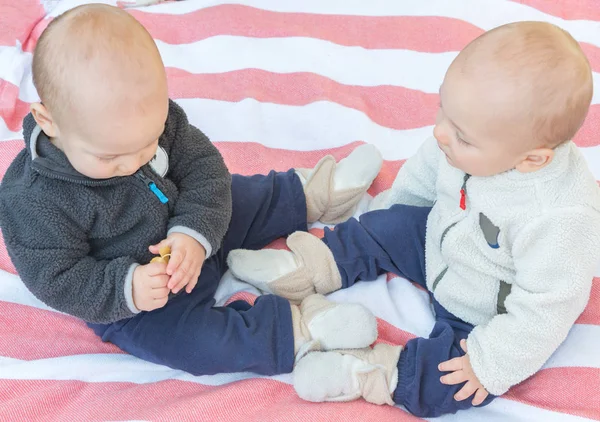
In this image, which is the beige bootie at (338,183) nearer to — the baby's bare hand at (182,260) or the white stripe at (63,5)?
the baby's bare hand at (182,260)

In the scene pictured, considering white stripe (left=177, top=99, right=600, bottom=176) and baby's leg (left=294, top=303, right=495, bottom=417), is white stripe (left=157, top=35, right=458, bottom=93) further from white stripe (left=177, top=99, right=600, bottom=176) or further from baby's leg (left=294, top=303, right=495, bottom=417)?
baby's leg (left=294, top=303, right=495, bottom=417)

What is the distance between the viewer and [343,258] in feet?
3.48

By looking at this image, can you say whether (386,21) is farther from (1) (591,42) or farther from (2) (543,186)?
(2) (543,186)

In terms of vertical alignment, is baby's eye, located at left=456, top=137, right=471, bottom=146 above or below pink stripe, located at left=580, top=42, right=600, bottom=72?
above

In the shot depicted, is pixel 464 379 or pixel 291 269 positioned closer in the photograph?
pixel 464 379

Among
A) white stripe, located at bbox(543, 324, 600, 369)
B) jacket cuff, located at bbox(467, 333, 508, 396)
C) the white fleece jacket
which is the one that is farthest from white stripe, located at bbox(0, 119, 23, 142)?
white stripe, located at bbox(543, 324, 600, 369)

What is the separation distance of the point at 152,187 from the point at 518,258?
19.4 inches

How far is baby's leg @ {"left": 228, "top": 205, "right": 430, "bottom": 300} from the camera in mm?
1034

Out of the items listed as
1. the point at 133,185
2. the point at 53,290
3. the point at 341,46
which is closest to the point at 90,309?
the point at 53,290

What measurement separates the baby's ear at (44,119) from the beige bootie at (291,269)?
361 millimetres

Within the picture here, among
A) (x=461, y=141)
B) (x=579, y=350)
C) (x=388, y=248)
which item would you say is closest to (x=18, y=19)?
(x=388, y=248)

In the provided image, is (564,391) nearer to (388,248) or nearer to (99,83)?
(388,248)

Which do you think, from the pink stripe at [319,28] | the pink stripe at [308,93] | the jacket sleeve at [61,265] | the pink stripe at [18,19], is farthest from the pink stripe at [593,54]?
the pink stripe at [18,19]

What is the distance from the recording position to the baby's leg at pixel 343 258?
103cm
